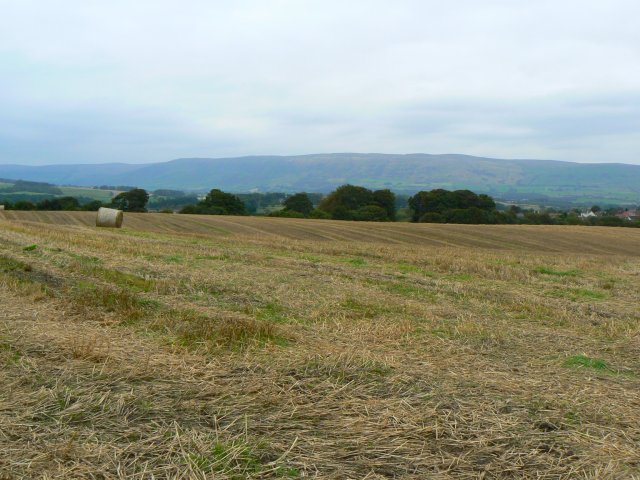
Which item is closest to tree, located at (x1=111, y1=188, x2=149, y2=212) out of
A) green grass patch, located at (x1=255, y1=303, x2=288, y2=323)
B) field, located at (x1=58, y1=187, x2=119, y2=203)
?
field, located at (x1=58, y1=187, x2=119, y2=203)

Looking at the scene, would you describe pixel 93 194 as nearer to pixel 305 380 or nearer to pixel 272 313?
pixel 272 313

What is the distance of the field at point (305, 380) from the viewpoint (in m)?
4.03

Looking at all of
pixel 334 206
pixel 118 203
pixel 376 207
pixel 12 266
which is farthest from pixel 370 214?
pixel 12 266

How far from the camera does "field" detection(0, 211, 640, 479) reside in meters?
4.03

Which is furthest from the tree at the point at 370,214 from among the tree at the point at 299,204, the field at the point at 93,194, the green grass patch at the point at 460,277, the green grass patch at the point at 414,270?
the field at the point at 93,194

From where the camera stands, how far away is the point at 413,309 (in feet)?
31.4

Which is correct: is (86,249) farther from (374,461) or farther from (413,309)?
(374,461)

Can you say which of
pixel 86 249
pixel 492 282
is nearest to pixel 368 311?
pixel 492 282

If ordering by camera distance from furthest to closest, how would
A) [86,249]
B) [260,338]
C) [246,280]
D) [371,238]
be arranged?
[371,238] < [86,249] < [246,280] < [260,338]

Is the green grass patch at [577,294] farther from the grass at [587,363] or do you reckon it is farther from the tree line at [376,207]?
the tree line at [376,207]

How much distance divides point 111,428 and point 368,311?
529 cm

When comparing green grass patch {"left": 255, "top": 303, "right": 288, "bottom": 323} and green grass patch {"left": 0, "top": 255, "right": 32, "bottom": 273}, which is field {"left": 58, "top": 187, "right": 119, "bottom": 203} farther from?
green grass patch {"left": 255, "top": 303, "right": 288, "bottom": 323}

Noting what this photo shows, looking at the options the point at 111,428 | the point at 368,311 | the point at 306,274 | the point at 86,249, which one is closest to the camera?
the point at 111,428

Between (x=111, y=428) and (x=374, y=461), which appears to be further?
(x=111, y=428)
